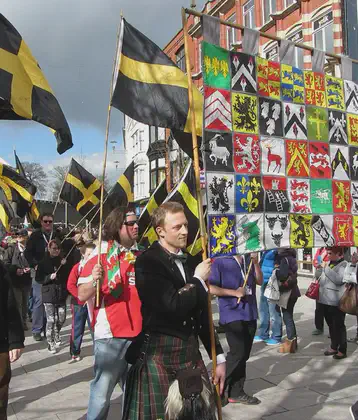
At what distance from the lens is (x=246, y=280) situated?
5.37 metres

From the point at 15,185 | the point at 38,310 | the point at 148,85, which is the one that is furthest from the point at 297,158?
the point at 15,185

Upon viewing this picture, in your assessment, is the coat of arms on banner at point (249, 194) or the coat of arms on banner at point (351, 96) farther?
the coat of arms on banner at point (351, 96)

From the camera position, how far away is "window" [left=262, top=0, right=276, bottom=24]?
76.6 ft

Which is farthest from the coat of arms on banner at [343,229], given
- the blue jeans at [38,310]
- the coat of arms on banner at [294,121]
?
the blue jeans at [38,310]

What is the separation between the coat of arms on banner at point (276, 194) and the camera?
4297 millimetres

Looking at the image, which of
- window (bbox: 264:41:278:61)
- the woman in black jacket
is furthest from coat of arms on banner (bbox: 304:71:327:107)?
window (bbox: 264:41:278:61)

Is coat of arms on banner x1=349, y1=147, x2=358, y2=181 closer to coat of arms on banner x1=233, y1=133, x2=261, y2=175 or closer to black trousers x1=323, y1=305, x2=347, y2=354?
coat of arms on banner x1=233, y1=133, x2=261, y2=175

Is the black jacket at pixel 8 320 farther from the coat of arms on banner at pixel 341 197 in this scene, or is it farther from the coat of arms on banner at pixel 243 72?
the coat of arms on banner at pixel 341 197

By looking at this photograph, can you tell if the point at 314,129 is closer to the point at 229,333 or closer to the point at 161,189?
the point at 229,333

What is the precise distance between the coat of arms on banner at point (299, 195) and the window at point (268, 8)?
21.0 m

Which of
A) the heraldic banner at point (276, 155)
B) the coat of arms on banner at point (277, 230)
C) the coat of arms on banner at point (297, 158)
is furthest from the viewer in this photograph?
the coat of arms on banner at point (297, 158)

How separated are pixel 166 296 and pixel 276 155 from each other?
2.21 m

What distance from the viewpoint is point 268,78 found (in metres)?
4.46

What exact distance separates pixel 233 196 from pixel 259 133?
730 millimetres
